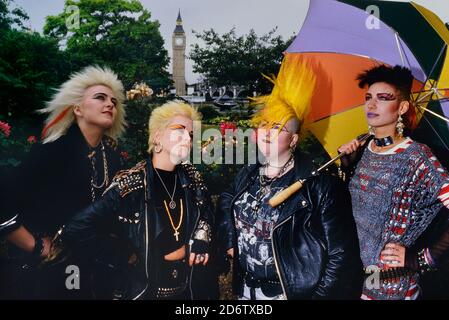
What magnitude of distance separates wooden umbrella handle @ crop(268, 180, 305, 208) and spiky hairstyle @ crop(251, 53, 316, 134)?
16.6 inches

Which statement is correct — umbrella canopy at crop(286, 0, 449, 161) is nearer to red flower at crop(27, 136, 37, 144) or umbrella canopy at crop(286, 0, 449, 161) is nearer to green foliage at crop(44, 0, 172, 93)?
green foliage at crop(44, 0, 172, 93)

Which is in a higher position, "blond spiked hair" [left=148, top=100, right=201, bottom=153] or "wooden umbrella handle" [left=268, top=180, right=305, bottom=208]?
"blond spiked hair" [left=148, top=100, right=201, bottom=153]

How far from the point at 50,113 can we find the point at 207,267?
66.4 inches

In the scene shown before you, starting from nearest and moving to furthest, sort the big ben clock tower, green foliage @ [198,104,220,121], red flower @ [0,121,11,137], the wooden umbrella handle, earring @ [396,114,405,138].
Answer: the wooden umbrella handle < earring @ [396,114,405,138] < red flower @ [0,121,11,137] < green foliage @ [198,104,220,121] < the big ben clock tower

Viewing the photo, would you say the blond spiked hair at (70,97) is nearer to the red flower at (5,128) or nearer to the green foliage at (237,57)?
the red flower at (5,128)

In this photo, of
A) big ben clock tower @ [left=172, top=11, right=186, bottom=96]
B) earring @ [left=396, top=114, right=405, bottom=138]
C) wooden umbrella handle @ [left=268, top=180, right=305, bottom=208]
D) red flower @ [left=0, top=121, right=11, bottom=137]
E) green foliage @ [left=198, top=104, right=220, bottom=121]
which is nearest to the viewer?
wooden umbrella handle @ [left=268, top=180, right=305, bottom=208]

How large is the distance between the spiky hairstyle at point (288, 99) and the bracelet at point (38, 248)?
185 centimetres

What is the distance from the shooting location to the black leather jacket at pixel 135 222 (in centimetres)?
302

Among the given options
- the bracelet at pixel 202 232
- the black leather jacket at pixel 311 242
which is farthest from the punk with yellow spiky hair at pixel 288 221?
the bracelet at pixel 202 232

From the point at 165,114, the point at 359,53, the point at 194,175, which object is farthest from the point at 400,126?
the point at 165,114

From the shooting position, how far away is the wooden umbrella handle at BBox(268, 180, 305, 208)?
290 centimetres

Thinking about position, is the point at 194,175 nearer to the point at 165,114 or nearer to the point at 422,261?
the point at 165,114

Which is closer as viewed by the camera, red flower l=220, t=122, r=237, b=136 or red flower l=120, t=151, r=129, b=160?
red flower l=120, t=151, r=129, b=160

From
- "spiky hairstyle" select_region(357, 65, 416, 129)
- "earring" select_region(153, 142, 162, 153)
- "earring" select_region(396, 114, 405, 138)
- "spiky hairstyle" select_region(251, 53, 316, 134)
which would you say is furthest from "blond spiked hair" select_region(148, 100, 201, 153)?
"earring" select_region(396, 114, 405, 138)
